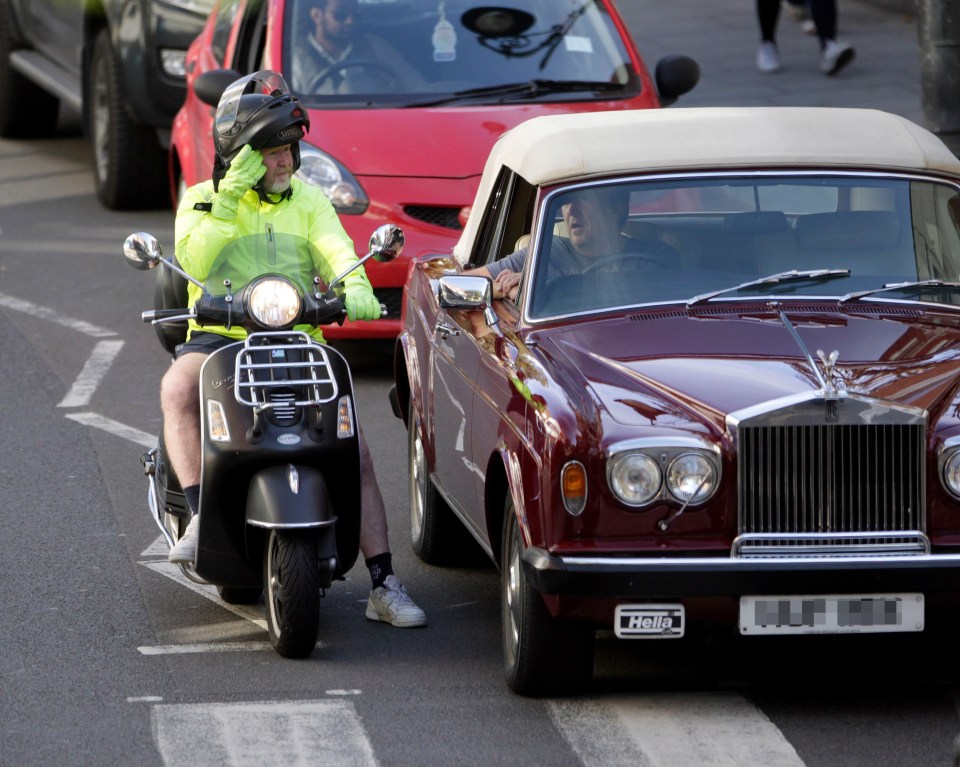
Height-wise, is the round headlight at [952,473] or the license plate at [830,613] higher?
the round headlight at [952,473]

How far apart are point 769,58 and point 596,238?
39.6 feet

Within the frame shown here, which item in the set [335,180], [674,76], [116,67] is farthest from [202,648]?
[116,67]

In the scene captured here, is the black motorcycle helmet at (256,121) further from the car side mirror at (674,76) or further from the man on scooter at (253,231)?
the car side mirror at (674,76)

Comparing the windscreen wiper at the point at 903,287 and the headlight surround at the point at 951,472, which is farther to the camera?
the windscreen wiper at the point at 903,287

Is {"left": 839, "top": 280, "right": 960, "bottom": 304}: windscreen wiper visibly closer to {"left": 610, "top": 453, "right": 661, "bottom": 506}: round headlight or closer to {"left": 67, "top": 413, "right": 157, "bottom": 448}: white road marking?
{"left": 610, "top": 453, "right": 661, "bottom": 506}: round headlight

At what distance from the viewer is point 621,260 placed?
6.69 meters

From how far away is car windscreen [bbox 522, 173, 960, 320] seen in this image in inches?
262

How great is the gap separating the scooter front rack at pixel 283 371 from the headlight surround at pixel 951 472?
1.96 metres

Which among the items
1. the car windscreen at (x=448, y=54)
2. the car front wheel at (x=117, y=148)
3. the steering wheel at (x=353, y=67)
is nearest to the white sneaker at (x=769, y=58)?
the car front wheel at (x=117, y=148)

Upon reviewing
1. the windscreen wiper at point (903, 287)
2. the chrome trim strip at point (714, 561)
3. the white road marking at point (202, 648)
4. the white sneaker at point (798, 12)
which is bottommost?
the white sneaker at point (798, 12)

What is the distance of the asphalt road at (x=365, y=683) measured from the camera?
5750mm

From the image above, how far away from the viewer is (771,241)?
6750 millimetres

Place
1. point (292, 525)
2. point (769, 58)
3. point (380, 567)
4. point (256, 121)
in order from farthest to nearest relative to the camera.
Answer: point (769, 58) < point (380, 567) < point (256, 121) < point (292, 525)

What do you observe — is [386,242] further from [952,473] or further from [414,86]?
[414,86]
